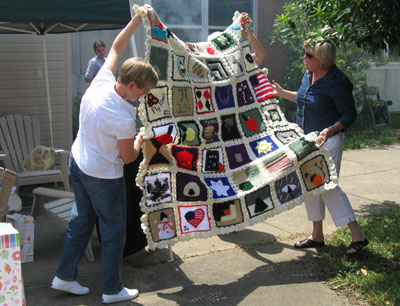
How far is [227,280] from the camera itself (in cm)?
403

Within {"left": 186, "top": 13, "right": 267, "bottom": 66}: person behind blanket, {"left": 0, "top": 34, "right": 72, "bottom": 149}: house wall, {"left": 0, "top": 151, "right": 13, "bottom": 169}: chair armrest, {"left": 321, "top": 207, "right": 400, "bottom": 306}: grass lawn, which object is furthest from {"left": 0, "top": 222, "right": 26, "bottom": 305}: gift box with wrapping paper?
{"left": 0, "top": 34, "right": 72, "bottom": 149}: house wall

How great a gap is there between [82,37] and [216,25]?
9.84 feet

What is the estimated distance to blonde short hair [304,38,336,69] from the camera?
14.0 feet

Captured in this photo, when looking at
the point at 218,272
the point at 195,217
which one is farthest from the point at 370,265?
the point at 195,217

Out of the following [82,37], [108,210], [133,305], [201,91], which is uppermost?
[82,37]

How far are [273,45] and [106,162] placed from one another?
29.7 ft

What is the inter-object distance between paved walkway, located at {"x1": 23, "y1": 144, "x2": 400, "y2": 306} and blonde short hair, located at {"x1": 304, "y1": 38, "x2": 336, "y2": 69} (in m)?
1.65

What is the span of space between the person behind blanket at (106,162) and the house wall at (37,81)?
13.6 feet

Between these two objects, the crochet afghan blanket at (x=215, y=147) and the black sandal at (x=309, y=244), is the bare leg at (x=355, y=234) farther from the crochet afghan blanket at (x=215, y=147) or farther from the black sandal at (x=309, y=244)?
the crochet afghan blanket at (x=215, y=147)

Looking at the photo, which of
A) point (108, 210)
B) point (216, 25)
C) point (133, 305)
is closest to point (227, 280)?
point (133, 305)

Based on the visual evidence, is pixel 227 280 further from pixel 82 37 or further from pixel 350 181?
pixel 82 37

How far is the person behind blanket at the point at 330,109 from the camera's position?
4273mm

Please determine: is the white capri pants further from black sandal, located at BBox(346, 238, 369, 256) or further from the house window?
the house window

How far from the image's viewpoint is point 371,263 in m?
4.25
